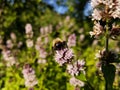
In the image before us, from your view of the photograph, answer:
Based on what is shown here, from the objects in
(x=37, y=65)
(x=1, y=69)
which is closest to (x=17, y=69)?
(x=37, y=65)

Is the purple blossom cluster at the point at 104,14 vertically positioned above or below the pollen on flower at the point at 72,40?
above

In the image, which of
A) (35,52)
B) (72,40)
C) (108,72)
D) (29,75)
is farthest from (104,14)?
(35,52)

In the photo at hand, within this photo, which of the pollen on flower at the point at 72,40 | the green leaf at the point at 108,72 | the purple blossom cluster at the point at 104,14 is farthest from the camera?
the pollen on flower at the point at 72,40

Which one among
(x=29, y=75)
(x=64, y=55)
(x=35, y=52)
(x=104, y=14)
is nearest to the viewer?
(x=104, y=14)

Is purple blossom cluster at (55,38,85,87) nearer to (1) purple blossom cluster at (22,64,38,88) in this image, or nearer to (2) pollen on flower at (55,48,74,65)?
(2) pollen on flower at (55,48,74,65)

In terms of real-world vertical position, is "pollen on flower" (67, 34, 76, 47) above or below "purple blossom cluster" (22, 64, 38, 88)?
above

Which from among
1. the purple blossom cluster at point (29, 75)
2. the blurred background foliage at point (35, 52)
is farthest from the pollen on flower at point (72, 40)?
the purple blossom cluster at point (29, 75)

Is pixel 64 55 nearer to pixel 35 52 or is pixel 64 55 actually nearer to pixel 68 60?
pixel 68 60

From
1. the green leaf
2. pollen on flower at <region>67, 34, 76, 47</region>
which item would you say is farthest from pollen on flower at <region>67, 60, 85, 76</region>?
pollen on flower at <region>67, 34, 76, 47</region>

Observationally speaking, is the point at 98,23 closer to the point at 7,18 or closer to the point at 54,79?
the point at 54,79

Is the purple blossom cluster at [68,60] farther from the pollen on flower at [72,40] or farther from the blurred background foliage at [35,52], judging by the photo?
the pollen on flower at [72,40]

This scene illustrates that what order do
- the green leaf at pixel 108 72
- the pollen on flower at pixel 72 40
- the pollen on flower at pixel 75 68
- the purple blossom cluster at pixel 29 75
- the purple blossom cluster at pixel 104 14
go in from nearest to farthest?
the purple blossom cluster at pixel 104 14 < the green leaf at pixel 108 72 < the pollen on flower at pixel 75 68 < the purple blossom cluster at pixel 29 75 < the pollen on flower at pixel 72 40

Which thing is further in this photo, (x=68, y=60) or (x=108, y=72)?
(x=68, y=60)
